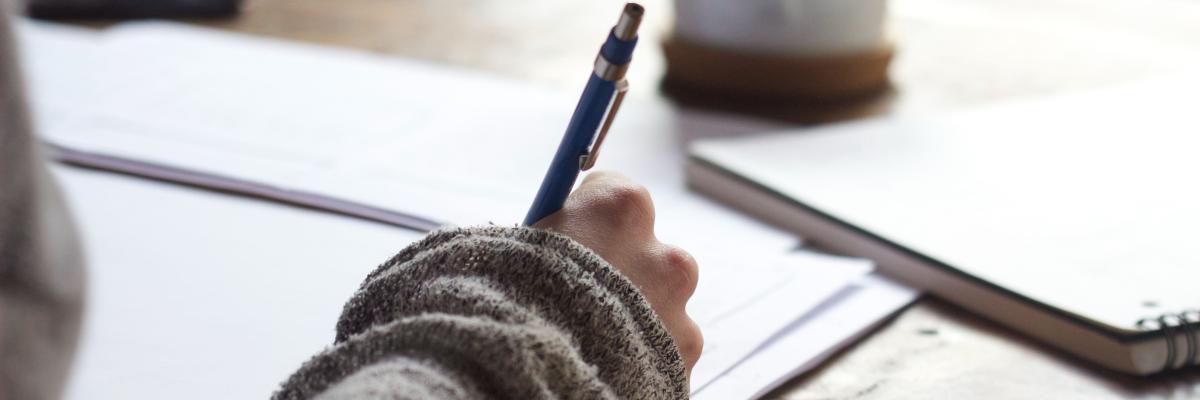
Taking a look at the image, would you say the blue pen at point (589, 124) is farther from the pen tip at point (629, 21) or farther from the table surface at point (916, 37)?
the table surface at point (916, 37)

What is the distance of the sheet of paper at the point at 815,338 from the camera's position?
46 cm

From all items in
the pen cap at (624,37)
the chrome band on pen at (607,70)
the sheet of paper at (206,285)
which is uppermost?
the pen cap at (624,37)

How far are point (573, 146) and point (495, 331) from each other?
12 centimetres

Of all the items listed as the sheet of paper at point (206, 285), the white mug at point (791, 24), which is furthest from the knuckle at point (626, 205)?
the white mug at point (791, 24)

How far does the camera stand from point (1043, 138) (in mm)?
703

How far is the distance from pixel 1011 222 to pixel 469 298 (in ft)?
1.12

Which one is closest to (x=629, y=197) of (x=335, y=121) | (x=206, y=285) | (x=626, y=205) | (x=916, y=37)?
(x=626, y=205)

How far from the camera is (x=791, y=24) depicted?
812mm

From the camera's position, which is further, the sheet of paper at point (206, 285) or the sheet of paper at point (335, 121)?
the sheet of paper at point (335, 121)

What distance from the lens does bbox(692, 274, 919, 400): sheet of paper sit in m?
0.46

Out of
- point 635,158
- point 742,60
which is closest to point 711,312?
point 635,158

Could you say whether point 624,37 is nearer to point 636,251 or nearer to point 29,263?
point 636,251

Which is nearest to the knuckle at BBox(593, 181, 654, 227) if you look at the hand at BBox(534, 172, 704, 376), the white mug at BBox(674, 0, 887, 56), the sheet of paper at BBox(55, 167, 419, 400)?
the hand at BBox(534, 172, 704, 376)

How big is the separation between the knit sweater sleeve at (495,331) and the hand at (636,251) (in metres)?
0.04
